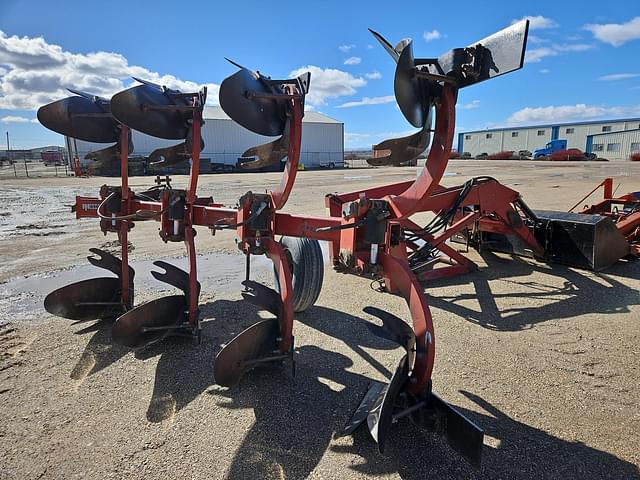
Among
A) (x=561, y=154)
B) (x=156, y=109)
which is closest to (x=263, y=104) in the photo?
(x=156, y=109)

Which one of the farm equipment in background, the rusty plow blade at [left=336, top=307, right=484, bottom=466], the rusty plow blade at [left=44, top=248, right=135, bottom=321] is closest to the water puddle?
the rusty plow blade at [left=44, top=248, right=135, bottom=321]

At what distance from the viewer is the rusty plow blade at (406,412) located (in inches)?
85.4

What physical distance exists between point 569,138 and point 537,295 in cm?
6041

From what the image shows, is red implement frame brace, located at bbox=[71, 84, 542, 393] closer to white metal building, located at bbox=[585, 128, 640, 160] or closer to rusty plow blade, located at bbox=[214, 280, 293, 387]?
rusty plow blade, located at bbox=[214, 280, 293, 387]

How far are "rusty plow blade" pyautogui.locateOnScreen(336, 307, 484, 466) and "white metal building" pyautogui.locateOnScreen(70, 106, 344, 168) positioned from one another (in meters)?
25.7

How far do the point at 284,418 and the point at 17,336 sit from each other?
264 centimetres

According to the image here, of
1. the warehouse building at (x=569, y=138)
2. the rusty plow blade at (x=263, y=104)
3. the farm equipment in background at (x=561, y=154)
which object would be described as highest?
the warehouse building at (x=569, y=138)

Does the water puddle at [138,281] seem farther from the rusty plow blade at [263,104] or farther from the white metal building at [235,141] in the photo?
the white metal building at [235,141]

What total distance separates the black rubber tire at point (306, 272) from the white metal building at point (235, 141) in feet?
78.7

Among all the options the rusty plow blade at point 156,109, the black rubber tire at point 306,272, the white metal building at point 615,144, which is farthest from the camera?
the white metal building at point 615,144

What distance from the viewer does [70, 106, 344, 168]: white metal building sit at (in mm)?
33406

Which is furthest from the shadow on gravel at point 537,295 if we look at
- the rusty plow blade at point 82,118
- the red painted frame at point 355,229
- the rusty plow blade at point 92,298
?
the rusty plow blade at point 82,118

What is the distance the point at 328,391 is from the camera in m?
2.96

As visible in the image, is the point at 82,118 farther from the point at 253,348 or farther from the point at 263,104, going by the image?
the point at 253,348
